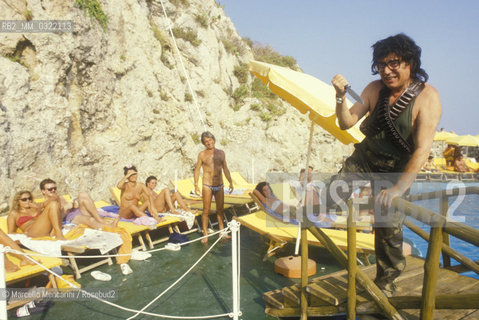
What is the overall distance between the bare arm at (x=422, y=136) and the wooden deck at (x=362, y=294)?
85cm

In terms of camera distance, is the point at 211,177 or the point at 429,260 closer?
the point at 429,260

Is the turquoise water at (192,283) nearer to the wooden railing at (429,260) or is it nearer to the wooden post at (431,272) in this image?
the wooden railing at (429,260)

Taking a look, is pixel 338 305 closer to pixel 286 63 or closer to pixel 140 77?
pixel 140 77

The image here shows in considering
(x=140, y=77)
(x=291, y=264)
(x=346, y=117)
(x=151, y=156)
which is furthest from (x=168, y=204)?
(x=140, y=77)

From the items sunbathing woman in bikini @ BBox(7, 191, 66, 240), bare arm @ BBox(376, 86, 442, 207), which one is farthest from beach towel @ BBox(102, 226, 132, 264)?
bare arm @ BBox(376, 86, 442, 207)

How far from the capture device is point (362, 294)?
119 inches

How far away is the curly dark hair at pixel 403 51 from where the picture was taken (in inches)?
88.9

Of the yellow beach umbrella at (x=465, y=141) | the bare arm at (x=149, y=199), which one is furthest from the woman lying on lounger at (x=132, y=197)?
the yellow beach umbrella at (x=465, y=141)

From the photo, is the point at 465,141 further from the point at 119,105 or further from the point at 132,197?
the point at 132,197

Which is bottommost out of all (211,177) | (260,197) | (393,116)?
(260,197)

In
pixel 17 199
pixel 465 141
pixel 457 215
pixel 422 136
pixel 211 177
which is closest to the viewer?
pixel 422 136

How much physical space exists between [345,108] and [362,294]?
1785 mm

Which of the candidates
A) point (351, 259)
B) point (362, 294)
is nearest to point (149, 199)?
point (362, 294)

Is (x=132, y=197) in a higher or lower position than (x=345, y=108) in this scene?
lower
